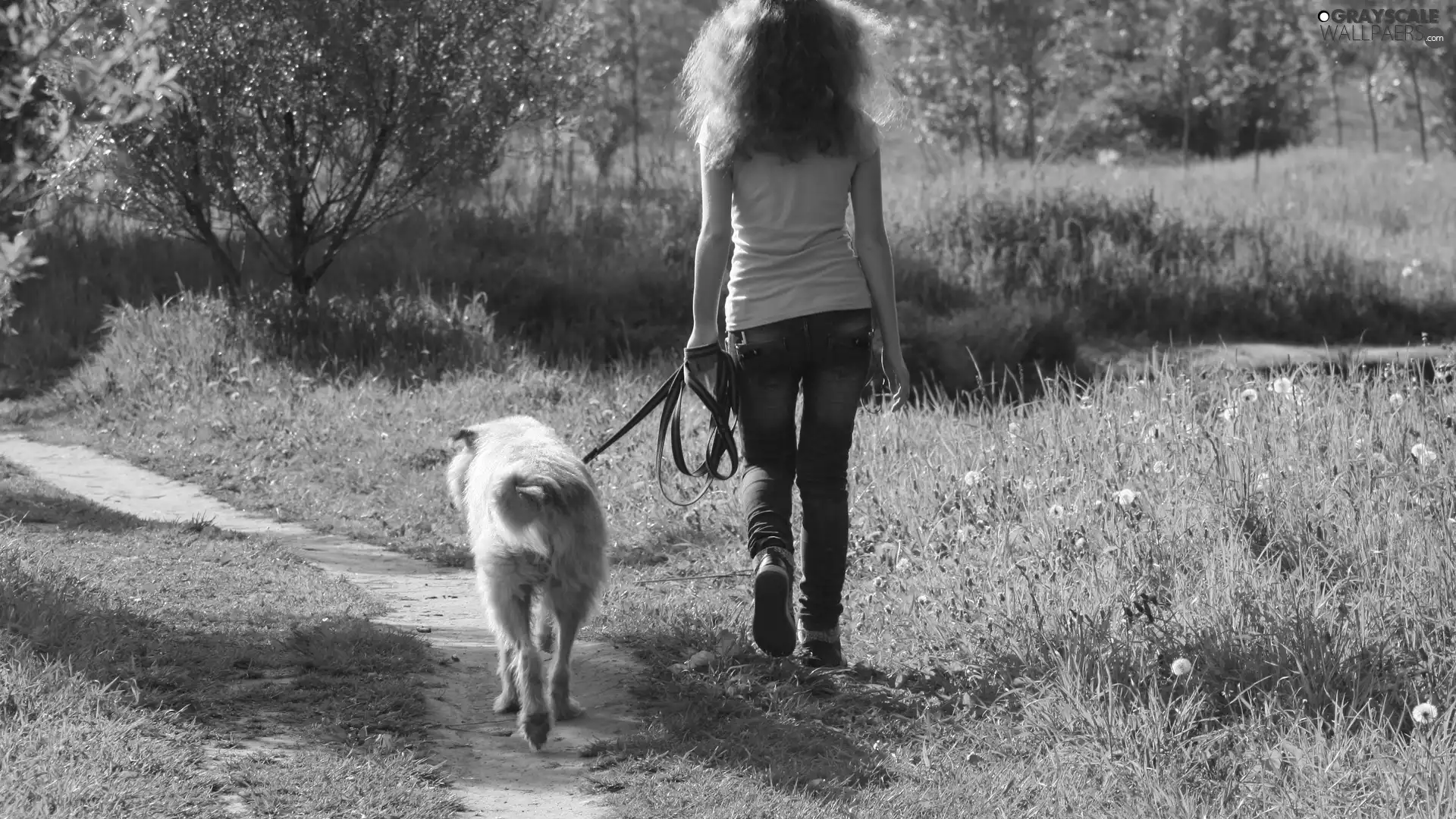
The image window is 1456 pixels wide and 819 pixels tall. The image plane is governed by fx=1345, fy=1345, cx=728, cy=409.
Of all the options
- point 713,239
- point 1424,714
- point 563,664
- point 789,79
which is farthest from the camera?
point 713,239

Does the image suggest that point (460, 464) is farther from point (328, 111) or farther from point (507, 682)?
point (328, 111)

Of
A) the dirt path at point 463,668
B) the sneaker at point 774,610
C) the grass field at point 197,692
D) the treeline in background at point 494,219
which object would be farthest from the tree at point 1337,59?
the grass field at point 197,692

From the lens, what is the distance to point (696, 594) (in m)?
6.43

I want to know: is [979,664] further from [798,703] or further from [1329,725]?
[1329,725]

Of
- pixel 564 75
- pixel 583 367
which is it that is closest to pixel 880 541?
pixel 583 367

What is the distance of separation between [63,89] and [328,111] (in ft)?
25.3

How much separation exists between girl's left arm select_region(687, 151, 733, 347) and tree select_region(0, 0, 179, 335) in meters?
1.77

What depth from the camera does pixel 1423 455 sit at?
17.8ft

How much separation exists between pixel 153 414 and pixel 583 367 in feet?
11.4

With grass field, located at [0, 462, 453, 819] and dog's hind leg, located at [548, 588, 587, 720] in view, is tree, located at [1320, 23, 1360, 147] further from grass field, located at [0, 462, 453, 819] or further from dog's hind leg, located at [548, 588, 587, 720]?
dog's hind leg, located at [548, 588, 587, 720]

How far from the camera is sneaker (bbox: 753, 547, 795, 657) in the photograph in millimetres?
4660

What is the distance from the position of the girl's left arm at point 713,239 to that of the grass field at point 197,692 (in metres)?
1.75

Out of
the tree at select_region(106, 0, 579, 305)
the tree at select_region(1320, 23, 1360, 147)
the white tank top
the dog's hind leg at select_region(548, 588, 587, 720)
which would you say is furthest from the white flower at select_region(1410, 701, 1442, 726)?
the tree at select_region(1320, 23, 1360, 147)

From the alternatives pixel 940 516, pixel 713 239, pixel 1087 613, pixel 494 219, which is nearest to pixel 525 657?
pixel 713 239
